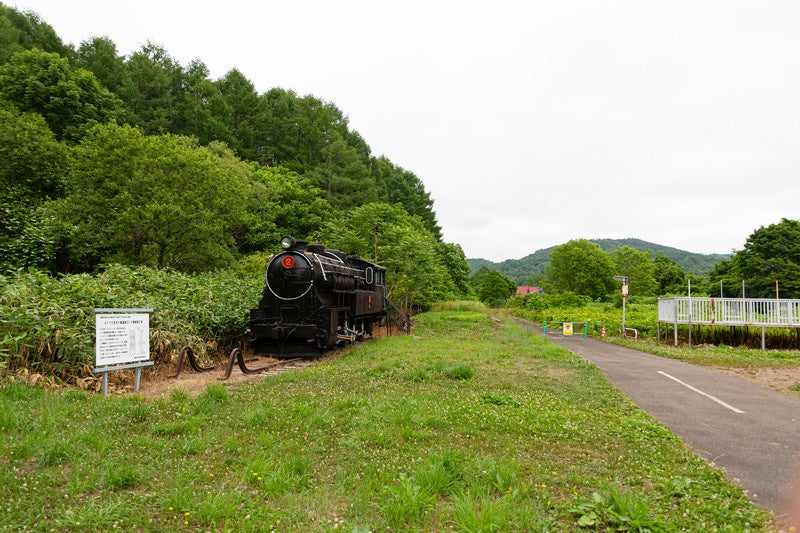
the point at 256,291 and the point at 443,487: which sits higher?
the point at 256,291

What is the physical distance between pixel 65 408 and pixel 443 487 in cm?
509

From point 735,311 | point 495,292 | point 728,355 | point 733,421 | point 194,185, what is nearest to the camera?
point 733,421

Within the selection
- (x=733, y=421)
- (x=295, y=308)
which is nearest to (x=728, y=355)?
(x=733, y=421)

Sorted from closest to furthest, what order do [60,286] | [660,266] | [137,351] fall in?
[137,351]
[60,286]
[660,266]

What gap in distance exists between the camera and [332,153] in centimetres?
4656

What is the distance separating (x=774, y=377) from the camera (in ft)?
35.5

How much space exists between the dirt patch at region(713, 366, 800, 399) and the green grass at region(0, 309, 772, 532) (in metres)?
4.88

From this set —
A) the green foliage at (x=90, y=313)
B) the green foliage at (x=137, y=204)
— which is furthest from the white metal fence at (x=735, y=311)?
the green foliage at (x=137, y=204)

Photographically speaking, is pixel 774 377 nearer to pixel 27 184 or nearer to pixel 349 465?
pixel 349 465

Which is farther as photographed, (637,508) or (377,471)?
(377,471)

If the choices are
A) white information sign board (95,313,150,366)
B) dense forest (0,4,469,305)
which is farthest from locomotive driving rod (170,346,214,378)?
dense forest (0,4,469,305)

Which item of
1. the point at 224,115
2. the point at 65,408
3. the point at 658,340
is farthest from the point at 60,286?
the point at 224,115

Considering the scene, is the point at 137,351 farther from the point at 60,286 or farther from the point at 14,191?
the point at 14,191

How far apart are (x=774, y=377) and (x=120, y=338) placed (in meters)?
14.6
